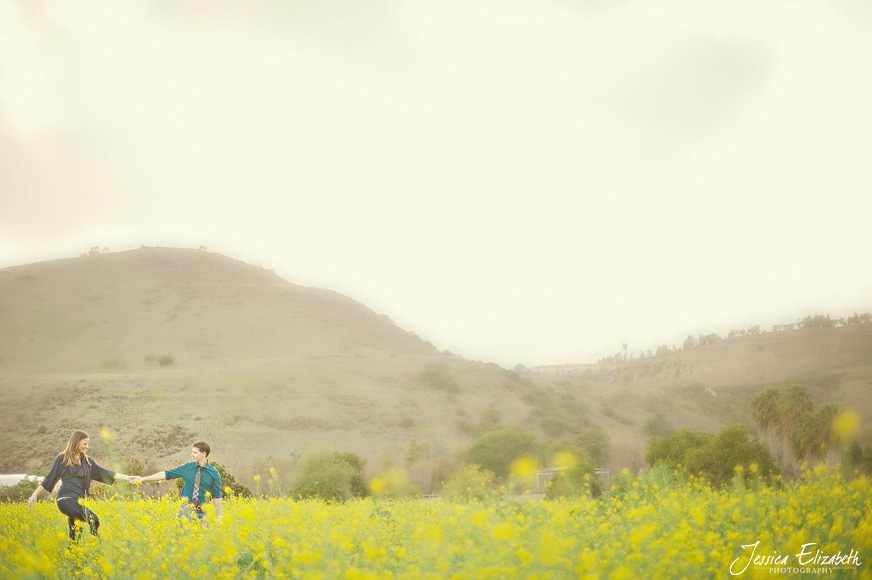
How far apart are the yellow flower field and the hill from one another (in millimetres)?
21193

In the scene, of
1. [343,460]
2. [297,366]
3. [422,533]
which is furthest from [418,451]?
[422,533]

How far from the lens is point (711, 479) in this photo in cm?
2034

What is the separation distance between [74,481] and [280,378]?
51243 mm

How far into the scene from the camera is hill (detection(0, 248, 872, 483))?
132ft

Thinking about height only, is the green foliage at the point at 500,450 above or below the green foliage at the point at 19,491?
below

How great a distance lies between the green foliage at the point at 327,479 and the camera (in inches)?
802

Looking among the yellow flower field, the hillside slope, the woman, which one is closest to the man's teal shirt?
the yellow flower field

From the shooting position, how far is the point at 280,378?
57.3 meters

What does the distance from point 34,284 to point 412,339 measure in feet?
166

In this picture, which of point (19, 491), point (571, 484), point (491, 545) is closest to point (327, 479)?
point (571, 484)

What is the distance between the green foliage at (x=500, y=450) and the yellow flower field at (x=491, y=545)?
24.9 meters

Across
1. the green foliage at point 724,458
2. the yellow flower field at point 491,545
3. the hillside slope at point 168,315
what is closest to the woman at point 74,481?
the yellow flower field at point 491,545

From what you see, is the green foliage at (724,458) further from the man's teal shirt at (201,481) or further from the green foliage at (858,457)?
the man's teal shirt at (201,481)

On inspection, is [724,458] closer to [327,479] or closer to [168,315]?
[327,479]
